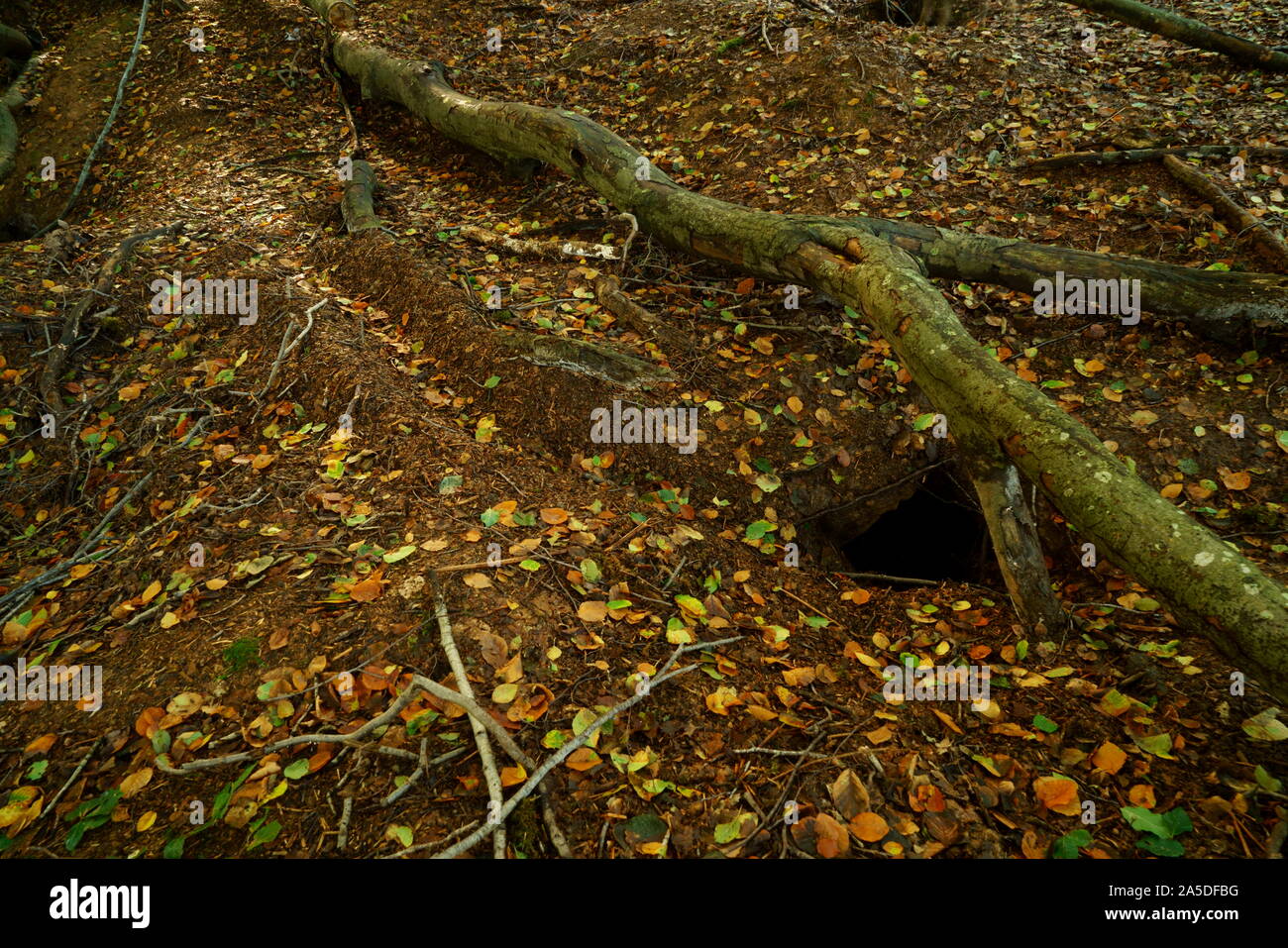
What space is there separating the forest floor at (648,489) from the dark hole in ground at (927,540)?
0.03m

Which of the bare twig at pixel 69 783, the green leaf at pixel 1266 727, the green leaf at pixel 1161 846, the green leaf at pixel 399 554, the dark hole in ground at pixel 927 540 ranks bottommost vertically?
the dark hole in ground at pixel 927 540

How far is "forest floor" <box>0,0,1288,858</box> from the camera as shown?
2.37m

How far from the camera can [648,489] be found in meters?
3.99

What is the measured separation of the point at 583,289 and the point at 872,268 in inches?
91.9

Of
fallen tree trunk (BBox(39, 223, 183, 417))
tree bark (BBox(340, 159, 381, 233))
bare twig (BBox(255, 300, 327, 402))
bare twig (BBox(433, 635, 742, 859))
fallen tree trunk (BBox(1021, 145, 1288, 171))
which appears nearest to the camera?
bare twig (BBox(433, 635, 742, 859))

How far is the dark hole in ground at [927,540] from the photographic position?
463 centimetres

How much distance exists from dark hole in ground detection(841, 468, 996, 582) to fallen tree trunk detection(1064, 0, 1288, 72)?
557 cm

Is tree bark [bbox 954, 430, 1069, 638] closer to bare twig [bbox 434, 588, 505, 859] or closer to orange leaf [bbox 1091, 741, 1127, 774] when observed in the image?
orange leaf [bbox 1091, 741, 1127, 774]

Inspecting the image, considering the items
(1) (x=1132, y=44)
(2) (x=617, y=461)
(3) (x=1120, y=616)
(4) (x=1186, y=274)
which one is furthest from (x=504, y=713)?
(1) (x=1132, y=44)

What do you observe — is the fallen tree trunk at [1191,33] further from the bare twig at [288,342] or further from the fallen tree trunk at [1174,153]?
the bare twig at [288,342]

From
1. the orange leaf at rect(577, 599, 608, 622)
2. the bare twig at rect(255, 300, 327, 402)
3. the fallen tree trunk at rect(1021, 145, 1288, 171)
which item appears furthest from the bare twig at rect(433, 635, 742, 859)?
the fallen tree trunk at rect(1021, 145, 1288, 171)

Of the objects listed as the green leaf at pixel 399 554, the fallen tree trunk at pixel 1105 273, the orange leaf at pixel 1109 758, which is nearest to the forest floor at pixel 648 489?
the orange leaf at pixel 1109 758

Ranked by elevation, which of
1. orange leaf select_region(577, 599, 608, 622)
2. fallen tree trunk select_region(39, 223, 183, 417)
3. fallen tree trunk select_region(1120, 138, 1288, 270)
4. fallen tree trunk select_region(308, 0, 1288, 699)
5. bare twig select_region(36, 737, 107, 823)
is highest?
fallen tree trunk select_region(1120, 138, 1288, 270)

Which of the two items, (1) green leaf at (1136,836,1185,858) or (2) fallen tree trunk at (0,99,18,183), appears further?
(2) fallen tree trunk at (0,99,18,183)
